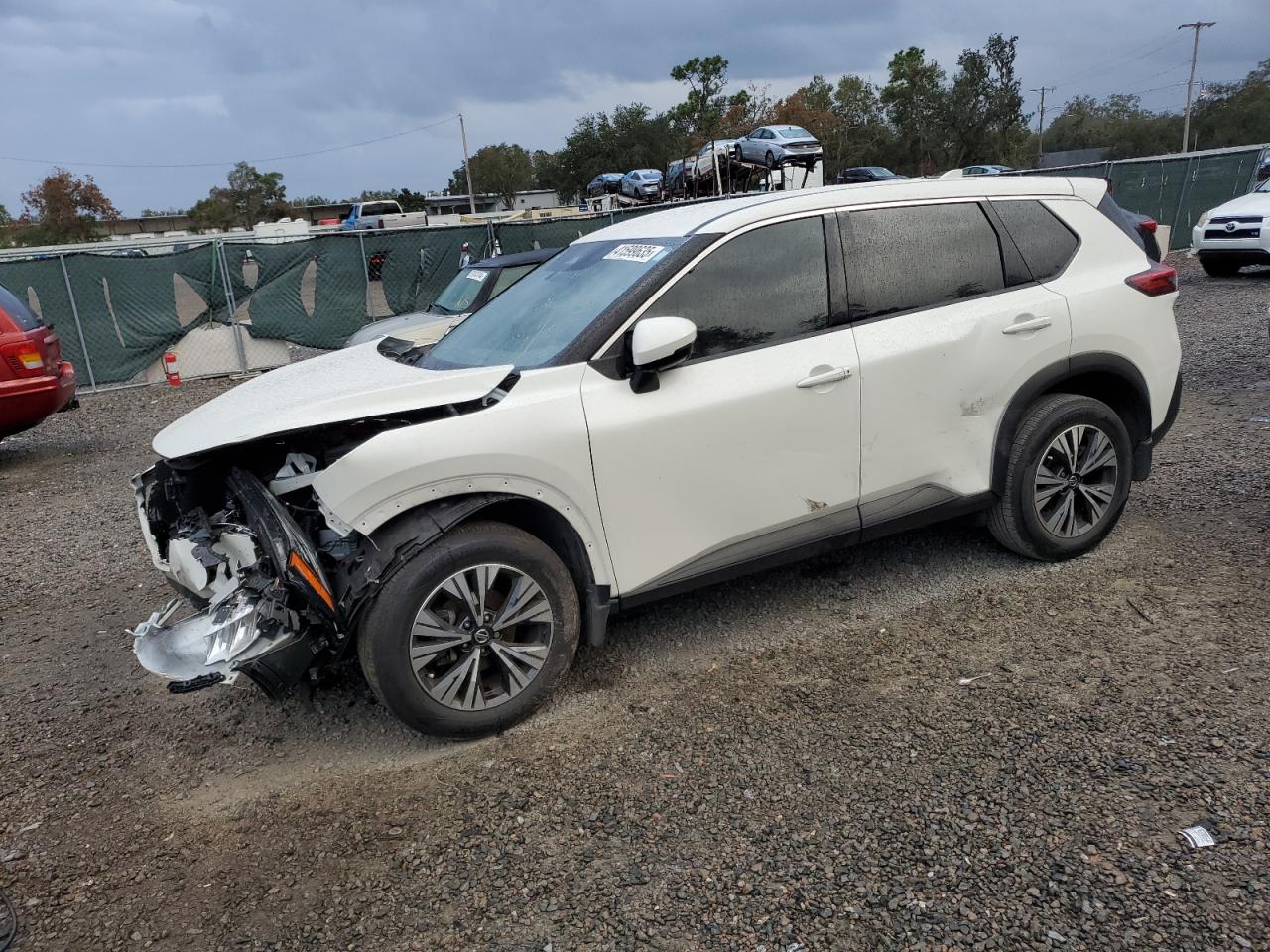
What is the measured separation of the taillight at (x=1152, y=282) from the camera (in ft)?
14.3

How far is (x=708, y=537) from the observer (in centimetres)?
363

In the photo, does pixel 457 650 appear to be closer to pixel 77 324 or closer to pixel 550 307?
pixel 550 307

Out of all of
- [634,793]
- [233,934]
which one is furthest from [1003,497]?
[233,934]

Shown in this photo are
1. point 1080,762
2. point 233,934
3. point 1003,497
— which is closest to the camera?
point 233,934

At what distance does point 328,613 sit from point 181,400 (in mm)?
10194

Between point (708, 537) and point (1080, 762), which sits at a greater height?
point (708, 537)

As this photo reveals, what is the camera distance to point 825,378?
369 cm

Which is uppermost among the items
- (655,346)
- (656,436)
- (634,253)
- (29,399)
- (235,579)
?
(634,253)

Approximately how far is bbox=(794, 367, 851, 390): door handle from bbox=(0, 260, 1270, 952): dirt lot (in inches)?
46.2

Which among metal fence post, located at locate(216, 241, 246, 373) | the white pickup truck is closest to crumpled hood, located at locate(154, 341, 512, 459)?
metal fence post, located at locate(216, 241, 246, 373)

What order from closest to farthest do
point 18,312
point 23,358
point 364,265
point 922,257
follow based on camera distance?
1. point 922,257
2. point 23,358
3. point 18,312
4. point 364,265

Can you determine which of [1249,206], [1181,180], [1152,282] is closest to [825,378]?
[1152,282]

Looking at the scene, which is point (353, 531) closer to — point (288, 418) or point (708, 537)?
point (288, 418)

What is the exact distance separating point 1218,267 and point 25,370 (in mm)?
16645
